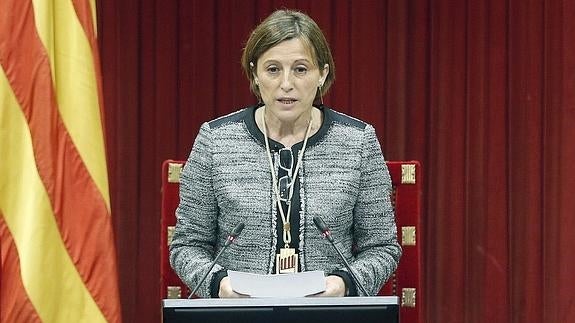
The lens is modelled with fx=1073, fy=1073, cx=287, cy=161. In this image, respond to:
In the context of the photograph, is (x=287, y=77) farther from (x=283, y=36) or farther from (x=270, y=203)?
(x=270, y=203)

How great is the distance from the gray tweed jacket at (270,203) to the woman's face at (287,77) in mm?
113

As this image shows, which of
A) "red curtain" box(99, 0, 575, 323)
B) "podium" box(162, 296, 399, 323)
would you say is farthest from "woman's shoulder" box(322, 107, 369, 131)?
"red curtain" box(99, 0, 575, 323)

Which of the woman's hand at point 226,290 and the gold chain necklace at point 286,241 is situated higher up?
the gold chain necklace at point 286,241

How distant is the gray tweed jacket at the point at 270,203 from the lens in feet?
8.21

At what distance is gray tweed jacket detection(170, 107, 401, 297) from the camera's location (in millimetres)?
2504
